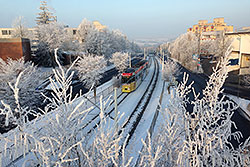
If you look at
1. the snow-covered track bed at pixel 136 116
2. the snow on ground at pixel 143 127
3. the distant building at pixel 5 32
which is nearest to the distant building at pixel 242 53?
the snow-covered track bed at pixel 136 116

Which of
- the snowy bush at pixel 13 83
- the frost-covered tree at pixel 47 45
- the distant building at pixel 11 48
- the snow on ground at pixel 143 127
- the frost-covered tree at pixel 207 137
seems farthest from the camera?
the frost-covered tree at pixel 47 45

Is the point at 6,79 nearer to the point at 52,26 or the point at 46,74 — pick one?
the point at 46,74

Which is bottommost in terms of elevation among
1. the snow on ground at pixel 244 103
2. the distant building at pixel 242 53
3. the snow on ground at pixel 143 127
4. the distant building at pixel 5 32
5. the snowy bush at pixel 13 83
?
the snow on ground at pixel 143 127

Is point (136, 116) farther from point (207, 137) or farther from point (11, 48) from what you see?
point (11, 48)

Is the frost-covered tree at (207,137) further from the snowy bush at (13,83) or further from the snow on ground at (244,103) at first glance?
the snow on ground at (244,103)

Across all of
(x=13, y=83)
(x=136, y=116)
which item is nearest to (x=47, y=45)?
(x=13, y=83)

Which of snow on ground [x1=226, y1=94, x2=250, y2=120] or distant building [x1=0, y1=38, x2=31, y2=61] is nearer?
snow on ground [x1=226, y1=94, x2=250, y2=120]

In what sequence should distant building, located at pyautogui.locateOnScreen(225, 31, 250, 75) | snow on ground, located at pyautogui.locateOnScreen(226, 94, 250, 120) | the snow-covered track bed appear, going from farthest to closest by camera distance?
1. distant building, located at pyautogui.locateOnScreen(225, 31, 250, 75)
2. snow on ground, located at pyautogui.locateOnScreen(226, 94, 250, 120)
3. the snow-covered track bed

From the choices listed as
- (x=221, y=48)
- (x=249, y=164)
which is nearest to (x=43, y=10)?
(x=221, y=48)

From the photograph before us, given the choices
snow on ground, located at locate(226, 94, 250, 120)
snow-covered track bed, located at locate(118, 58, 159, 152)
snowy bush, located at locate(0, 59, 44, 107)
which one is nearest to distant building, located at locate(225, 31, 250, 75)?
snow on ground, located at locate(226, 94, 250, 120)

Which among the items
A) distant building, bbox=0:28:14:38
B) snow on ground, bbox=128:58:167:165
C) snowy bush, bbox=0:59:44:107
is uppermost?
distant building, bbox=0:28:14:38

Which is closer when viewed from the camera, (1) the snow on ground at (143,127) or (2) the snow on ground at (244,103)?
(1) the snow on ground at (143,127)

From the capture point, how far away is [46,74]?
35.8 metres

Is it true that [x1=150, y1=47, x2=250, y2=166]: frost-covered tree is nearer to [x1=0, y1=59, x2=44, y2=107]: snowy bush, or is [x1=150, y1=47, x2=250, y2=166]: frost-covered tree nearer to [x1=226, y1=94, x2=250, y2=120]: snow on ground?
[x1=0, y1=59, x2=44, y2=107]: snowy bush
